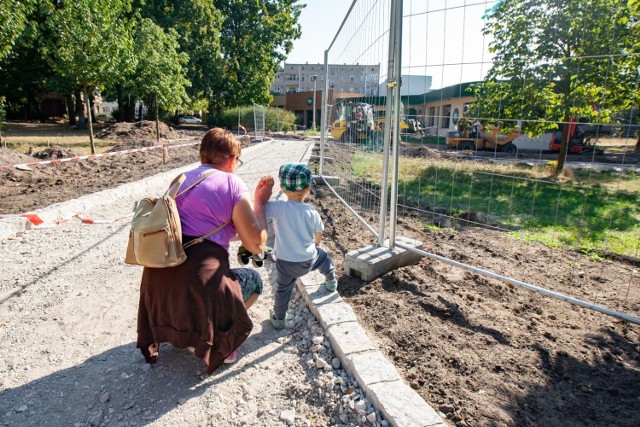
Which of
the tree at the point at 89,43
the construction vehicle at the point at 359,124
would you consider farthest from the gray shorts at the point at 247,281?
the tree at the point at 89,43

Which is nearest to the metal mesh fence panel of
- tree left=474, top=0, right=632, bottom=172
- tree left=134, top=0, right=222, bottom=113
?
tree left=474, top=0, right=632, bottom=172

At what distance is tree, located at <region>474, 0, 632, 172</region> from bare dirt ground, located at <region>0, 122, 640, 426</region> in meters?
1.23

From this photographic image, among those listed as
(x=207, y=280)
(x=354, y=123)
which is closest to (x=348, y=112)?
(x=354, y=123)

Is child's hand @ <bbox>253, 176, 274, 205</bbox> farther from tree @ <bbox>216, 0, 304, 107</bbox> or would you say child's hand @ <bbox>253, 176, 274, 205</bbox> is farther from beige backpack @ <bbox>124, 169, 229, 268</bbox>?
tree @ <bbox>216, 0, 304, 107</bbox>

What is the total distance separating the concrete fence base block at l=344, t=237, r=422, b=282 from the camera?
3643 millimetres

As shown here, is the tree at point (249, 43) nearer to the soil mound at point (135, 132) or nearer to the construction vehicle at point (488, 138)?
the soil mound at point (135, 132)

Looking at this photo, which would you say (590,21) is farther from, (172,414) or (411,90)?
(172,414)

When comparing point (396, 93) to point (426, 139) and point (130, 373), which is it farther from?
point (130, 373)

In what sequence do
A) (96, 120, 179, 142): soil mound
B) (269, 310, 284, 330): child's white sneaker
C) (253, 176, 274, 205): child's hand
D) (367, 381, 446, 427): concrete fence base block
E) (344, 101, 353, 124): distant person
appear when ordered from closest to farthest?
1. (367, 381, 446, 427): concrete fence base block
2. (253, 176, 274, 205): child's hand
3. (269, 310, 284, 330): child's white sneaker
4. (344, 101, 353, 124): distant person
5. (96, 120, 179, 142): soil mound

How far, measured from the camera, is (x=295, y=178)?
2.85 m

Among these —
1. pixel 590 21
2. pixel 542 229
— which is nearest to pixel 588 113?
pixel 590 21

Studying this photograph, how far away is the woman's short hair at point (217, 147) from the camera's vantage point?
2.64 metres

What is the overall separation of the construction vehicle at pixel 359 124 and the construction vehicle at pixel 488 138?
0.40 meters

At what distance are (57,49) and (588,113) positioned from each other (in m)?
14.5
